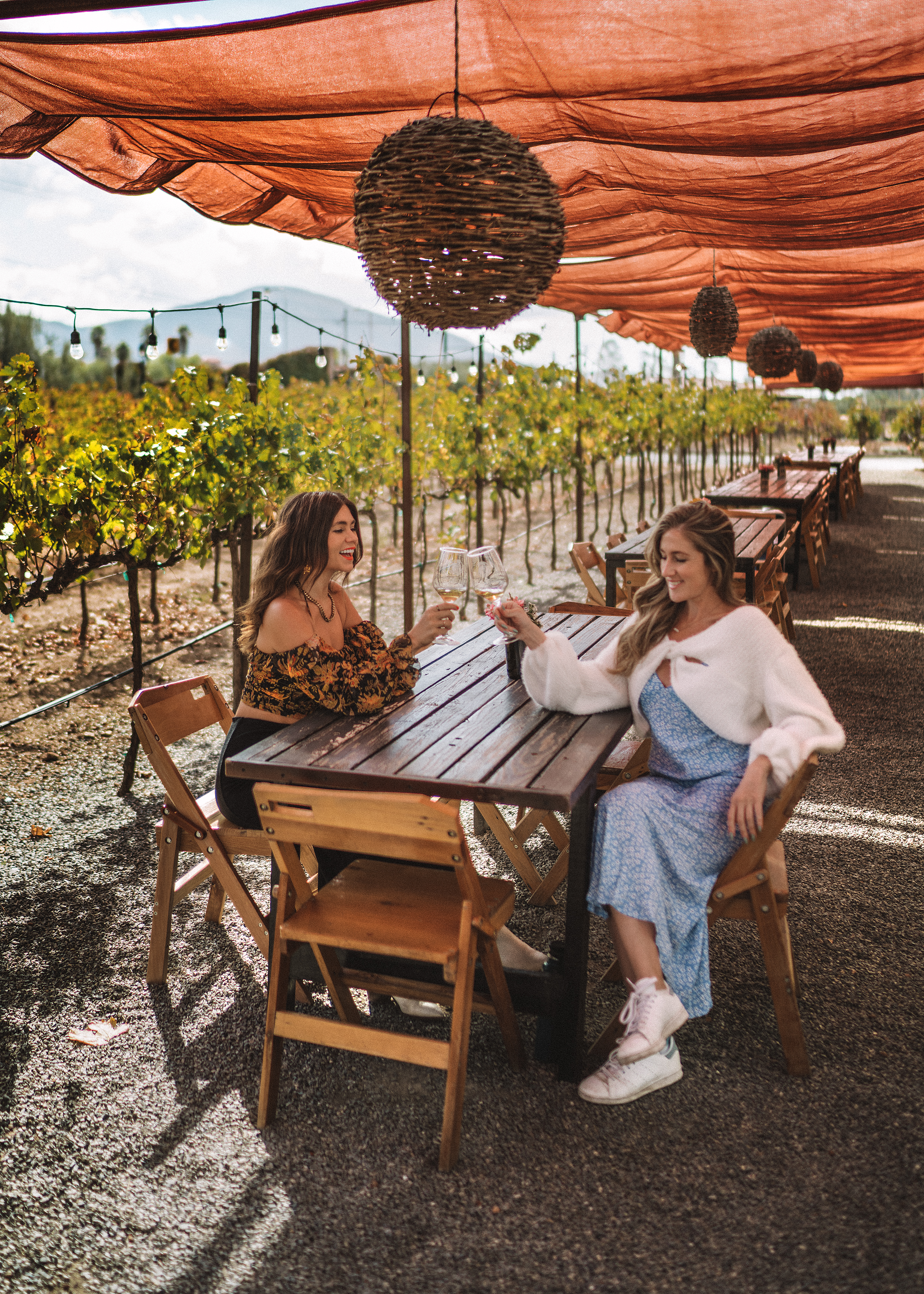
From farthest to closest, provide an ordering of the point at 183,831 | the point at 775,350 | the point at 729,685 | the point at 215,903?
the point at 775,350 < the point at 215,903 < the point at 183,831 < the point at 729,685

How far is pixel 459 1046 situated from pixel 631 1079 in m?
0.44

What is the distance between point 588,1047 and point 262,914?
1.09 meters

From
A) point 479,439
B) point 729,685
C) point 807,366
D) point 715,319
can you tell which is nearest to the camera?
point 729,685

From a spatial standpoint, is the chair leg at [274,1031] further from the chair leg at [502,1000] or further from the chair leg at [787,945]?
the chair leg at [787,945]

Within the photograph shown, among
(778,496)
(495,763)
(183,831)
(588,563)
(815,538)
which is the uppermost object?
(778,496)

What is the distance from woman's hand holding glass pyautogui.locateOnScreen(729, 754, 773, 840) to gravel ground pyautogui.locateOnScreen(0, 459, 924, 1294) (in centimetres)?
57

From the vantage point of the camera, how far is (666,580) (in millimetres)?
2488

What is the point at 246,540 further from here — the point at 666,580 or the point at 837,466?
the point at 837,466

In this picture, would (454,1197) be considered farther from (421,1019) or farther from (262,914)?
(262,914)

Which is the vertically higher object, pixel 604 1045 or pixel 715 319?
pixel 715 319

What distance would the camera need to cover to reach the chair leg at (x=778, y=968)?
2148mm

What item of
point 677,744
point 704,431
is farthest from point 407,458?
point 704,431

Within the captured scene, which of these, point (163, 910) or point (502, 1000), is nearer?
point (502, 1000)

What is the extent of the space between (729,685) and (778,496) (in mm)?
6374
